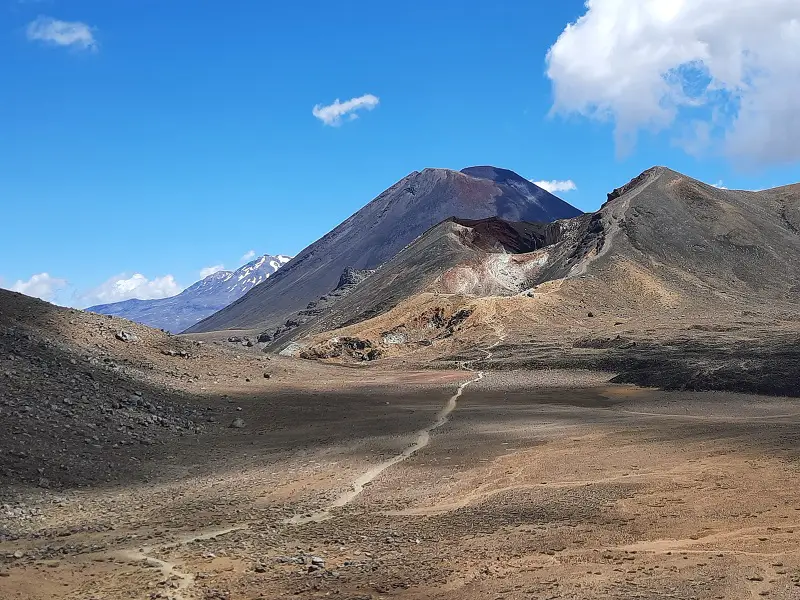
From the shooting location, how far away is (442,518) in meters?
12.0

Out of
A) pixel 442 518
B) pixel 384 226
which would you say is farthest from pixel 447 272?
pixel 384 226

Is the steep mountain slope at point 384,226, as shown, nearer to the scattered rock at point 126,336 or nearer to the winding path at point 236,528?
the scattered rock at point 126,336

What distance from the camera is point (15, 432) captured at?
16562 mm

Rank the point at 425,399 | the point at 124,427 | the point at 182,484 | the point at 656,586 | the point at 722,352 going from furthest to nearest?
the point at 722,352
the point at 425,399
the point at 124,427
the point at 182,484
the point at 656,586

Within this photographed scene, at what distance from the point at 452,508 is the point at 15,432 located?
10.4 meters

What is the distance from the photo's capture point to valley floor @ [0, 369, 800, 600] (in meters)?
9.18

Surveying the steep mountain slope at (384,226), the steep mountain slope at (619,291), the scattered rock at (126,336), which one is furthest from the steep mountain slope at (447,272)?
the steep mountain slope at (384,226)

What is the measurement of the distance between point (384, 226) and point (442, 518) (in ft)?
497

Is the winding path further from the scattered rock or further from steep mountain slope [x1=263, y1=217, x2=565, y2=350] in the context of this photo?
steep mountain slope [x1=263, y1=217, x2=565, y2=350]

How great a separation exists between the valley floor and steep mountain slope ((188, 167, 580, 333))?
118 meters

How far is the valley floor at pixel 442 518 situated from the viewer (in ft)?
30.1

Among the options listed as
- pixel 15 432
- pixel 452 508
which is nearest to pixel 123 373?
pixel 15 432

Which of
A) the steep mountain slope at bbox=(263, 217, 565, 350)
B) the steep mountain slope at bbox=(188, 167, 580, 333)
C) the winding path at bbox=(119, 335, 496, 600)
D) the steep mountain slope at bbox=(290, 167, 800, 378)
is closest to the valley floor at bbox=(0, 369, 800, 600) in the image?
the winding path at bbox=(119, 335, 496, 600)

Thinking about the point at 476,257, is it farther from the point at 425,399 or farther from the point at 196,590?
the point at 196,590
